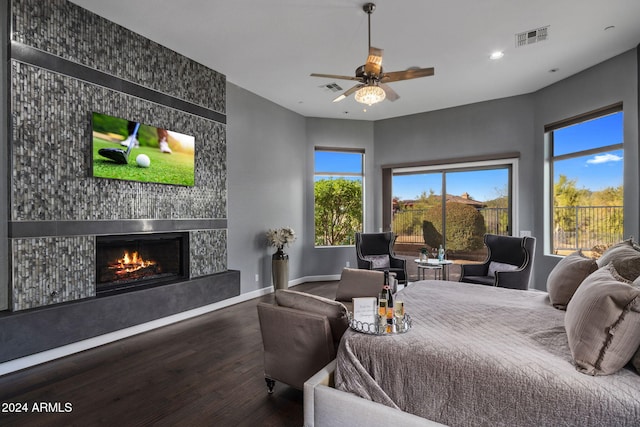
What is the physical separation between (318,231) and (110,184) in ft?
13.5

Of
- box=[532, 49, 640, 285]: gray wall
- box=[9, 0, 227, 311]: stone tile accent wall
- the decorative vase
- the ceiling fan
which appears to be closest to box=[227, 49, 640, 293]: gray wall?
box=[532, 49, 640, 285]: gray wall

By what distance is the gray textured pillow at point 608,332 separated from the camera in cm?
145

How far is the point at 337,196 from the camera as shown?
7051mm

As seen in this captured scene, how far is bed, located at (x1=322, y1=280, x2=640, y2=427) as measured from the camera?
1368 millimetres

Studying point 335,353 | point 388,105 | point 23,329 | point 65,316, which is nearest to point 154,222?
point 65,316

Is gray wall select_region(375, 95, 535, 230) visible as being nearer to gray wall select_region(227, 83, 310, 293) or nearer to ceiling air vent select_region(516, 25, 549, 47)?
gray wall select_region(227, 83, 310, 293)

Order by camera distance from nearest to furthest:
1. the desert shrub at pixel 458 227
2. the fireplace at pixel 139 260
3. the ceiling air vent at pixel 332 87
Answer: the fireplace at pixel 139 260
the ceiling air vent at pixel 332 87
the desert shrub at pixel 458 227

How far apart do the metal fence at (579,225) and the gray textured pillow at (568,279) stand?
107 inches

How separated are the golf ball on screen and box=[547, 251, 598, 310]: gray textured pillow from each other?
4273 mm

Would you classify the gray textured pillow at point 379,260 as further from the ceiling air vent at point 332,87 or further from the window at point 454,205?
the ceiling air vent at point 332,87

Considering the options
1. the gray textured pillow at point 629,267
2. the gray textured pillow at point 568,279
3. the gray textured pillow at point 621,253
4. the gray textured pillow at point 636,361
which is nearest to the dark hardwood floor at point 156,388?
the gray textured pillow at point 636,361

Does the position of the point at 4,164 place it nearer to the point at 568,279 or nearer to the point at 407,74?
the point at 407,74

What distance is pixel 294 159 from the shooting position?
654cm

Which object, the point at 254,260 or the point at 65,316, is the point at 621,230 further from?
the point at 65,316
